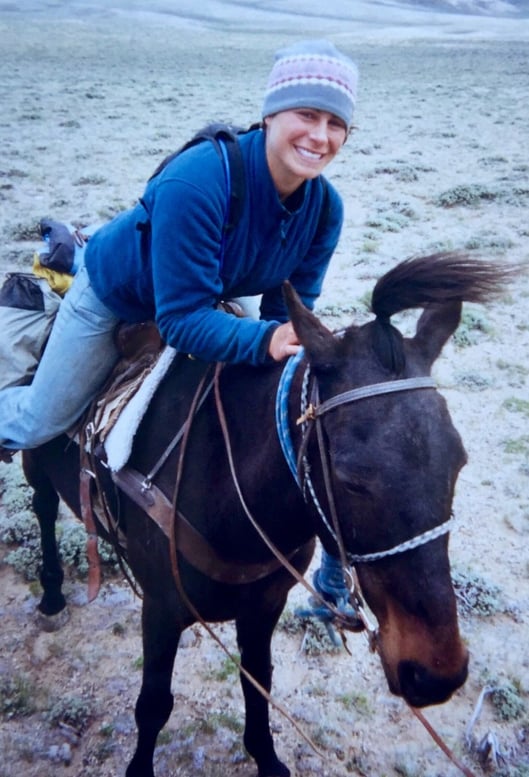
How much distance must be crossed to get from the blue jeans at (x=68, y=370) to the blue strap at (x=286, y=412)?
97cm

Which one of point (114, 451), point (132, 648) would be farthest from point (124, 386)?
point (132, 648)

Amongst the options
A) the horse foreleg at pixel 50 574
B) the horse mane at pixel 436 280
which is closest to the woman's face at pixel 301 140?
the horse mane at pixel 436 280

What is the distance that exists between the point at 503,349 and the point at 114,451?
5.19m

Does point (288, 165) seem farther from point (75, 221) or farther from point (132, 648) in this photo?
point (75, 221)

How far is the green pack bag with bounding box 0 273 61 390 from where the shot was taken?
9.51 ft

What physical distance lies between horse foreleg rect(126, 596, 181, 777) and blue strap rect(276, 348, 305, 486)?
1.07m

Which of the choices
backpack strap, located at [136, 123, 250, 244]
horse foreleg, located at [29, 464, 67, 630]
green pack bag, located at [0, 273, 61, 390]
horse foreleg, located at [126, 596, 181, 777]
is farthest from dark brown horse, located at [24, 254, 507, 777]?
horse foreleg, located at [29, 464, 67, 630]

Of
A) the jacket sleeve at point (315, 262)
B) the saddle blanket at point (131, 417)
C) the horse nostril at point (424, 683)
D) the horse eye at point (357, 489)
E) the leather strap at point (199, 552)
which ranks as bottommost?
the leather strap at point (199, 552)

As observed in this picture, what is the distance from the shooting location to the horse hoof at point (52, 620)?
12.3 ft

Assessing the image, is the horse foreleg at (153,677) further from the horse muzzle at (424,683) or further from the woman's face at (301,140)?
the woman's face at (301,140)

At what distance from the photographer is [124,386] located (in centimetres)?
259

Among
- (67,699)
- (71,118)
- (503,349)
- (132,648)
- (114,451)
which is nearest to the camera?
(114,451)

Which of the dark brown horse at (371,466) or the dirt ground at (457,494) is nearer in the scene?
the dark brown horse at (371,466)

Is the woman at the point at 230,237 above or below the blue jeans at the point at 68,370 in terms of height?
above
